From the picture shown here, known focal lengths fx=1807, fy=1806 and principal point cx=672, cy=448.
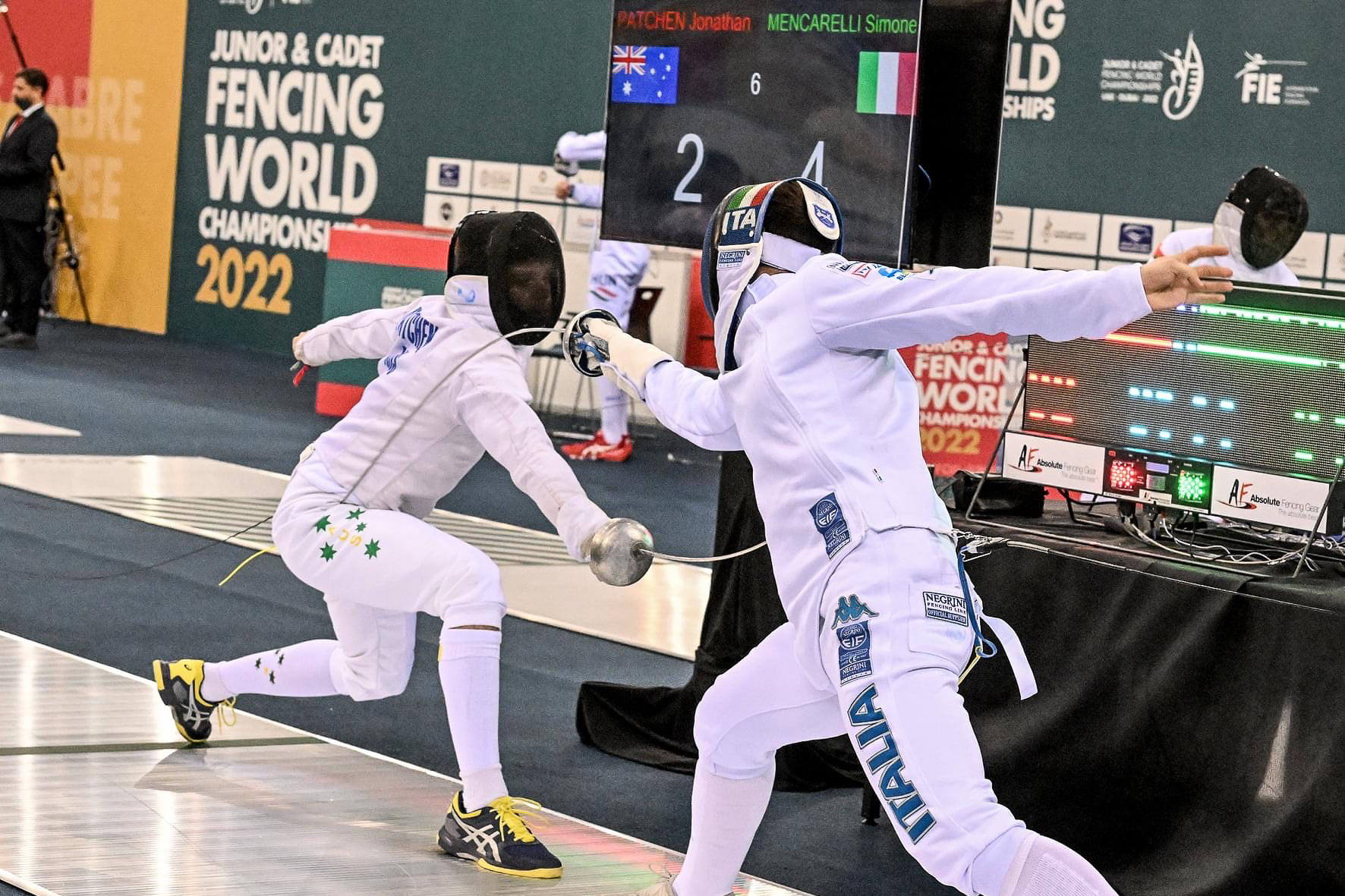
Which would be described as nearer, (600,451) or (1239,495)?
(1239,495)

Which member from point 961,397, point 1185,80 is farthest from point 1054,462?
point 1185,80

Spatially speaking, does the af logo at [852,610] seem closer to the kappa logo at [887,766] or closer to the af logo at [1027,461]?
the kappa logo at [887,766]

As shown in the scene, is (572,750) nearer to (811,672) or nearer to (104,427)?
(811,672)

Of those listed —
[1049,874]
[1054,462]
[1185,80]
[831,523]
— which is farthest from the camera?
[1185,80]

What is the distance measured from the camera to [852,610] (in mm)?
2645

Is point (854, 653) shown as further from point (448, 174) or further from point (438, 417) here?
point (448, 174)

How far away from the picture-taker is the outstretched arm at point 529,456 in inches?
134

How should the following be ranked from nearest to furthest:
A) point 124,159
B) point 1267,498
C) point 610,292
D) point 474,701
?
point 1267,498 < point 474,701 < point 610,292 < point 124,159

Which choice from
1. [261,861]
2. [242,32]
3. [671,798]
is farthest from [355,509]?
[242,32]

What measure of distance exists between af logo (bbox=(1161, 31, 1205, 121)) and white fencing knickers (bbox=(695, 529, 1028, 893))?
6.84m

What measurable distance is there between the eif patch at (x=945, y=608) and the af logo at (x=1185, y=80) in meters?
6.90

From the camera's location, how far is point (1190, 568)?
3.33m

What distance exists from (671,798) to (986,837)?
1.69 metres

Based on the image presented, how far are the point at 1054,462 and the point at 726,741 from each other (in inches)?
43.5
